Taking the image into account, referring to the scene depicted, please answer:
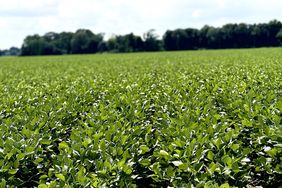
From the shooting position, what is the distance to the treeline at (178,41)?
90312mm

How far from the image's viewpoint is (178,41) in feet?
310

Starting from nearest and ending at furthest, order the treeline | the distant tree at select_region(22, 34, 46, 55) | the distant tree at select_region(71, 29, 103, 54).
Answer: the treeline < the distant tree at select_region(22, 34, 46, 55) < the distant tree at select_region(71, 29, 103, 54)

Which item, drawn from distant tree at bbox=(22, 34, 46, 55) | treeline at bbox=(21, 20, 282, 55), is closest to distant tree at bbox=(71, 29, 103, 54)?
treeline at bbox=(21, 20, 282, 55)

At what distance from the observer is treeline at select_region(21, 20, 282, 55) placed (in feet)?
296

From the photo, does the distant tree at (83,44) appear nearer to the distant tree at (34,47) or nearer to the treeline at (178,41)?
the treeline at (178,41)

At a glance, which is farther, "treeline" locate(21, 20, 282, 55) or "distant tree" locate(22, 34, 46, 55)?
"distant tree" locate(22, 34, 46, 55)

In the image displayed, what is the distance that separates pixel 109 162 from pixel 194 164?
75 centimetres

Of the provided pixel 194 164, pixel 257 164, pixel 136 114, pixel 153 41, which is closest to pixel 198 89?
pixel 136 114

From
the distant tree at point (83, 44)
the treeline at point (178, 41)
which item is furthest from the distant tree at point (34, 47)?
the distant tree at point (83, 44)

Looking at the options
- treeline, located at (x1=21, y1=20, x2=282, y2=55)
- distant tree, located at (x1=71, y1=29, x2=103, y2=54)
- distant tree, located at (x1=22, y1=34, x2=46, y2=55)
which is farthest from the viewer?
distant tree, located at (x1=71, y1=29, x2=103, y2=54)

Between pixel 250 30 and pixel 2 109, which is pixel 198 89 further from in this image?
pixel 250 30

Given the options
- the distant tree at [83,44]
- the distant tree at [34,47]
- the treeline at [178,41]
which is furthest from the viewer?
the distant tree at [83,44]

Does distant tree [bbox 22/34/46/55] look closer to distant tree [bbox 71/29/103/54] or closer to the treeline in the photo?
the treeline

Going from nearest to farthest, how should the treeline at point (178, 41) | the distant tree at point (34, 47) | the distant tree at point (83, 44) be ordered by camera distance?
1. the treeline at point (178, 41)
2. the distant tree at point (34, 47)
3. the distant tree at point (83, 44)
